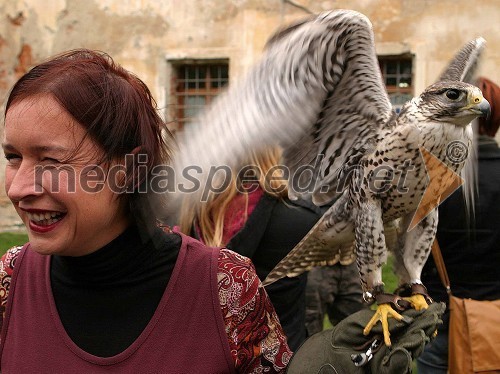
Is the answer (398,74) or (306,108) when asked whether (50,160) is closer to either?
(306,108)

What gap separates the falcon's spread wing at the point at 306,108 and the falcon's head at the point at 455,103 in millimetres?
242

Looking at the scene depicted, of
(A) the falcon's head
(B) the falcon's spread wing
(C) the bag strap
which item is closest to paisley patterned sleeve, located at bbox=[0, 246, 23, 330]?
(B) the falcon's spread wing

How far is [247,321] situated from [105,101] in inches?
23.1

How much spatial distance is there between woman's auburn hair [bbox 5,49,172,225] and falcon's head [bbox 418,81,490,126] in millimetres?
831

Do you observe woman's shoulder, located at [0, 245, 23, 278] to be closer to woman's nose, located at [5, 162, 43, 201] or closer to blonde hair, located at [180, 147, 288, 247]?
woman's nose, located at [5, 162, 43, 201]

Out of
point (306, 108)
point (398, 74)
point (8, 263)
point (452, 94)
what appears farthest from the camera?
point (398, 74)

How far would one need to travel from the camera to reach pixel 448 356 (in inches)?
118

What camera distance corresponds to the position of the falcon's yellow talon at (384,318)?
5.07 ft

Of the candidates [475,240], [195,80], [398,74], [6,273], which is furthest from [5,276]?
[195,80]

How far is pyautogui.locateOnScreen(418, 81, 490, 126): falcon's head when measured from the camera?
1755mm

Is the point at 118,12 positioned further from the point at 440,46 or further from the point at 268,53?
the point at 268,53

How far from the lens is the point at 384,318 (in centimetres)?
158

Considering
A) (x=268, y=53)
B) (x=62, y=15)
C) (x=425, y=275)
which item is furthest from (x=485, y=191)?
(x=62, y=15)

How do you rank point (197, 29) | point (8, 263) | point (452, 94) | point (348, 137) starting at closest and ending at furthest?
1. point (8, 263)
2. point (452, 94)
3. point (348, 137)
4. point (197, 29)
